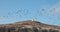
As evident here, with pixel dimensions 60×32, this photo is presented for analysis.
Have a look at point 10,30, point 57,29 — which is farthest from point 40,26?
point 10,30

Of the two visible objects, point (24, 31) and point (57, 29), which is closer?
point (24, 31)

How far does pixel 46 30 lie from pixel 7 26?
5.47 m

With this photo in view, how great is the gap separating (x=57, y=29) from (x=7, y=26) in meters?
7.19

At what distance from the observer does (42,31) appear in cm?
2411

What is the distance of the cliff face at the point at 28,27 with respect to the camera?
23.5 meters

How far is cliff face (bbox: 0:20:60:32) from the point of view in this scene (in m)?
23.5

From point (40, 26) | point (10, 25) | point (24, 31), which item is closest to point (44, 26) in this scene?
point (40, 26)

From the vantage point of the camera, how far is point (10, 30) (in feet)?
79.2

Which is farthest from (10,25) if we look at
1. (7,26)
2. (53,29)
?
(53,29)

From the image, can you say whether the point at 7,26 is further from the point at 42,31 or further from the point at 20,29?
the point at 42,31

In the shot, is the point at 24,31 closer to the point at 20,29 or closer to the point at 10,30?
the point at 20,29

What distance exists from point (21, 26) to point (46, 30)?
11.8 feet

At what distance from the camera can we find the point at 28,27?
933 inches

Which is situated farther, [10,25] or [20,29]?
[10,25]
